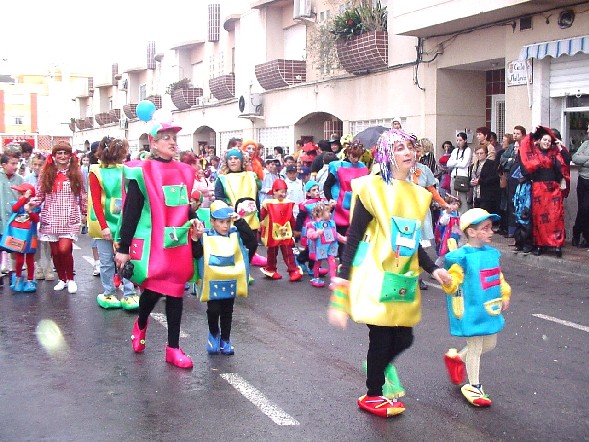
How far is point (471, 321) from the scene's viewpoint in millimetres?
5641

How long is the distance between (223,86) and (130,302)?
20023 mm

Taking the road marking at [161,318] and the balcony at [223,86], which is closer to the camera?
the road marking at [161,318]

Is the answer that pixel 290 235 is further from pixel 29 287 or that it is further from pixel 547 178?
pixel 547 178

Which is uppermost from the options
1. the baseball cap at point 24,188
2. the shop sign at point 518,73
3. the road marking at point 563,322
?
the shop sign at point 518,73

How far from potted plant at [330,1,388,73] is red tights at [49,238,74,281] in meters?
10.6

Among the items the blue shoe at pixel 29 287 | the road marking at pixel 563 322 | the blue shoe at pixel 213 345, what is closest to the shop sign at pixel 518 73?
the road marking at pixel 563 322

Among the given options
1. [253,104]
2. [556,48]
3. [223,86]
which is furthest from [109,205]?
[223,86]

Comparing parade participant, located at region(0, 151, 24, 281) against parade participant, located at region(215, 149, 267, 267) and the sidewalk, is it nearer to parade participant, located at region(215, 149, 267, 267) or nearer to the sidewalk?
parade participant, located at region(215, 149, 267, 267)

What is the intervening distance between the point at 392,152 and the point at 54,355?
3.49 m

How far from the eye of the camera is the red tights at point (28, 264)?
10336 millimetres

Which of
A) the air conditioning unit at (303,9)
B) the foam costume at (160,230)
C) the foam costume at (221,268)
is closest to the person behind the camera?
the foam costume at (160,230)

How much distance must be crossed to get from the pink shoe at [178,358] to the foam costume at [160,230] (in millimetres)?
470

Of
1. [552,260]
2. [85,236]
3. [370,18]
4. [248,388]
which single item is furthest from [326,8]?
[248,388]

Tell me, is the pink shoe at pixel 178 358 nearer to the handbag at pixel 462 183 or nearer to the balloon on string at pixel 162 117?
the balloon on string at pixel 162 117
